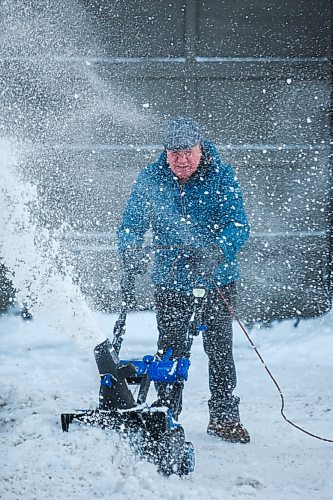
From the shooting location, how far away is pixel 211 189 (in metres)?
3.91

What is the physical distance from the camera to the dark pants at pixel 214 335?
4004 mm

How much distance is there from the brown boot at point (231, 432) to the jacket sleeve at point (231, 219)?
0.97 metres

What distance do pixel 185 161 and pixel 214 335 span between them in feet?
3.39

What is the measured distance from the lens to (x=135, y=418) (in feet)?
10.3

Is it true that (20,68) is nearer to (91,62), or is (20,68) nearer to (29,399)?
(91,62)

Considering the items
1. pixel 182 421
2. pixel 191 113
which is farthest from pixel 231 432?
pixel 191 113

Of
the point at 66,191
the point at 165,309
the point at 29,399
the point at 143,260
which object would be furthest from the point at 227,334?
the point at 66,191

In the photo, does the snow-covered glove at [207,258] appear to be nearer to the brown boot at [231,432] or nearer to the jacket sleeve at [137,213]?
the jacket sleeve at [137,213]

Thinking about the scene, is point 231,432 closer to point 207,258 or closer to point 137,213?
point 207,258

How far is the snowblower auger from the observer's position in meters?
3.11

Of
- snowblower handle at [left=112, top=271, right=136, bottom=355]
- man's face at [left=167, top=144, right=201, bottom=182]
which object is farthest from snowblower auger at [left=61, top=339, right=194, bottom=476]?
man's face at [left=167, top=144, right=201, bottom=182]

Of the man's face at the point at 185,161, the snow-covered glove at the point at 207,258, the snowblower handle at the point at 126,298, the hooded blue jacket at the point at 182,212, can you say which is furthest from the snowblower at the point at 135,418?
the man's face at the point at 185,161

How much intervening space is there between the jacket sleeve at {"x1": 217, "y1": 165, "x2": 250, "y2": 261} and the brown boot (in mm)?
967

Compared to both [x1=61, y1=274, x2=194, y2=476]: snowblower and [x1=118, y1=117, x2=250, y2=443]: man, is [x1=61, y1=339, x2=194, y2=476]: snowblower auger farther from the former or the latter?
[x1=118, y1=117, x2=250, y2=443]: man
